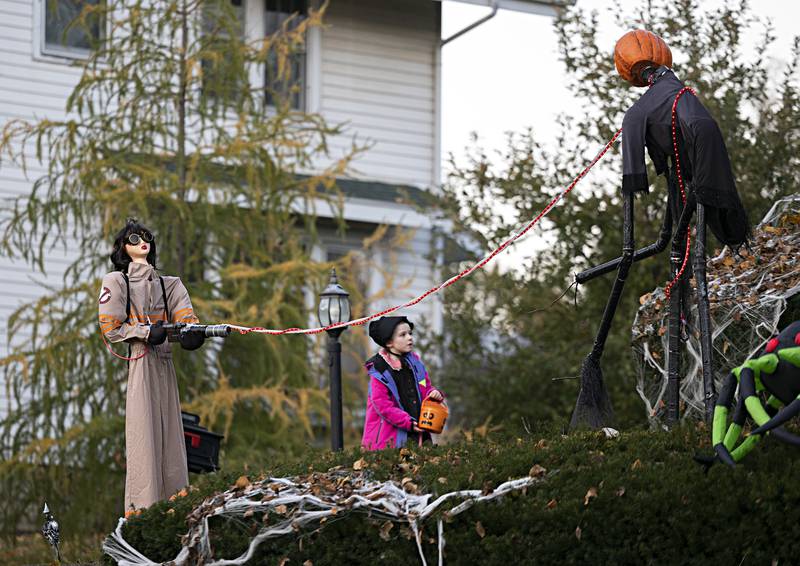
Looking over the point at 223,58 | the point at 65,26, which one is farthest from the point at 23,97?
the point at 223,58

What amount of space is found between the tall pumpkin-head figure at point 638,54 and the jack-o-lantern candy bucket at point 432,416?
2414 mm

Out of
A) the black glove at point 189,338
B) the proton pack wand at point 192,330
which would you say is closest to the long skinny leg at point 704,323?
the proton pack wand at point 192,330

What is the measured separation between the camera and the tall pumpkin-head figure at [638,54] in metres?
8.50

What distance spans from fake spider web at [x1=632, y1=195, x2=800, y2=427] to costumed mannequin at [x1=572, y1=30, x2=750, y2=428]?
49 centimetres

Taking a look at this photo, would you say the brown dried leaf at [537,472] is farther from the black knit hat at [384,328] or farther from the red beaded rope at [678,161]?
the black knit hat at [384,328]

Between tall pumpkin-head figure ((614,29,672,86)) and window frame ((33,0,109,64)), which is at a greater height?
window frame ((33,0,109,64))

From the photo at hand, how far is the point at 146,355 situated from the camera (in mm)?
8859

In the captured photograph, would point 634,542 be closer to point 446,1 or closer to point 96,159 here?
point 96,159

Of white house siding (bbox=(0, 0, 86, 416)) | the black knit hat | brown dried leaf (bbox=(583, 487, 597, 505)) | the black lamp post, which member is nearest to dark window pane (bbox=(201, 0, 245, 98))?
white house siding (bbox=(0, 0, 86, 416))

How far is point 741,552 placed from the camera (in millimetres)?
6797

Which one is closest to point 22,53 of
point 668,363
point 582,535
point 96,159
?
point 96,159

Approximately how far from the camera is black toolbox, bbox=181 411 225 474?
30.9ft

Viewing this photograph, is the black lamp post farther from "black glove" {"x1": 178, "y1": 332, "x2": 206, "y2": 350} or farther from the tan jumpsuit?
"black glove" {"x1": 178, "y1": 332, "x2": 206, "y2": 350}

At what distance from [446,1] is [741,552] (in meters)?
13.3
